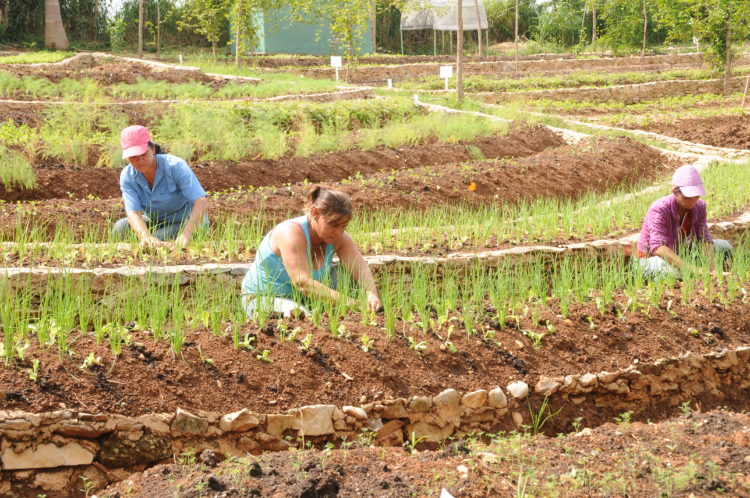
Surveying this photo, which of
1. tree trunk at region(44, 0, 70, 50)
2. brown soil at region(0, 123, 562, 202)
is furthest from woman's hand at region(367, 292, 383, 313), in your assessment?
tree trunk at region(44, 0, 70, 50)

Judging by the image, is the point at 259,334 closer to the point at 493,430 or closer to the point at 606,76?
the point at 493,430

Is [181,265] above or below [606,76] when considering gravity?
below

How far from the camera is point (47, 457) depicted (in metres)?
2.85

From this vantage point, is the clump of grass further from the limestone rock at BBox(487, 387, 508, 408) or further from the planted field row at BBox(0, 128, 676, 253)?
the limestone rock at BBox(487, 387, 508, 408)

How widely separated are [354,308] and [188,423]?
1.23 meters

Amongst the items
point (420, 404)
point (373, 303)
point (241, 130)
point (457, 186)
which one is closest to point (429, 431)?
point (420, 404)

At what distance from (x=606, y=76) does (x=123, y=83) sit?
13281 mm

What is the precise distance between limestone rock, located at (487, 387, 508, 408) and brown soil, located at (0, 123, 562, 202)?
507 cm

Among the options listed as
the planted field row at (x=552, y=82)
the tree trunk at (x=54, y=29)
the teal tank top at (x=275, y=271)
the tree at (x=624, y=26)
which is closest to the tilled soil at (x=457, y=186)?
the teal tank top at (x=275, y=271)

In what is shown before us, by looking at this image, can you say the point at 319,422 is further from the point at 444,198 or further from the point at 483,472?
the point at 444,198

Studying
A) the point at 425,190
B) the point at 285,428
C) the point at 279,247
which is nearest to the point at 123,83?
the point at 425,190

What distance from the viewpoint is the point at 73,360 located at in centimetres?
317

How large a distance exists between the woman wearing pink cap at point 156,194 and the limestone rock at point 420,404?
227cm

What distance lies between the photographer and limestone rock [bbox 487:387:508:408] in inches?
144
